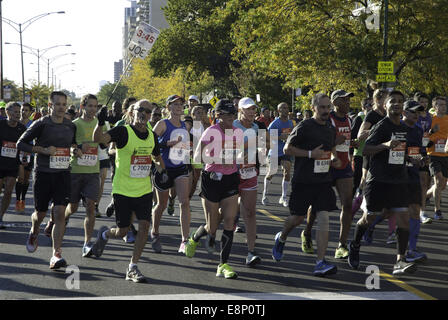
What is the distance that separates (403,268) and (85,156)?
406 cm

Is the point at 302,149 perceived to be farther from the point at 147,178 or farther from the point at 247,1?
the point at 247,1

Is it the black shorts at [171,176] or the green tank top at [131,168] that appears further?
the black shorts at [171,176]

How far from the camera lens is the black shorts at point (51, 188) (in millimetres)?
7324

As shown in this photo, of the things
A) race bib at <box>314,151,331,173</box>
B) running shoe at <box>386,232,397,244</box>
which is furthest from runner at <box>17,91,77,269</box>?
running shoe at <box>386,232,397,244</box>

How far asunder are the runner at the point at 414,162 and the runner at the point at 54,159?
13.1ft

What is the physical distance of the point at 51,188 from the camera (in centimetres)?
737

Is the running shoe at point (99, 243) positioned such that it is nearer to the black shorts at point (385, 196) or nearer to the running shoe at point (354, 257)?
the running shoe at point (354, 257)

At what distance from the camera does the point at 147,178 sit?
680cm

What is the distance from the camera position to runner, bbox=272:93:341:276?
700cm

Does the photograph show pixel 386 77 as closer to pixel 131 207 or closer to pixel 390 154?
pixel 390 154

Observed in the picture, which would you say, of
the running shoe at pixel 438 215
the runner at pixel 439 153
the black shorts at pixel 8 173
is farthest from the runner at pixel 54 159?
the running shoe at pixel 438 215

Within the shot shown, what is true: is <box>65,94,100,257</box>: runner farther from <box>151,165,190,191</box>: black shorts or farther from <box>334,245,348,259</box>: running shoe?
<box>334,245,348,259</box>: running shoe
